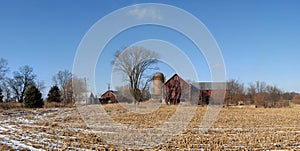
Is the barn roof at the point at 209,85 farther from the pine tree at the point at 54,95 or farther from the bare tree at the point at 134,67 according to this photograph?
the pine tree at the point at 54,95

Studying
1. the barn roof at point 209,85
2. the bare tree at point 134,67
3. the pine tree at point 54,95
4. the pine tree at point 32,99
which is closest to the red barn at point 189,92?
the barn roof at point 209,85

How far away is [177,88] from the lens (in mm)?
47812

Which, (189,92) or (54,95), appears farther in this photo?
(54,95)

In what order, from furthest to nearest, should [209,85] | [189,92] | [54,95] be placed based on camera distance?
[54,95], [209,85], [189,92]

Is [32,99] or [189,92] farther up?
[189,92]

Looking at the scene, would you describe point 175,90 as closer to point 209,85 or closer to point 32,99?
point 209,85

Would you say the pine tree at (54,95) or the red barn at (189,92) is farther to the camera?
the pine tree at (54,95)

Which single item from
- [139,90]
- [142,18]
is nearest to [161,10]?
[142,18]

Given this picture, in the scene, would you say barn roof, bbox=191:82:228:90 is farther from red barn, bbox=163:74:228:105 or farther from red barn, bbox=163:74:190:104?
red barn, bbox=163:74:190:104

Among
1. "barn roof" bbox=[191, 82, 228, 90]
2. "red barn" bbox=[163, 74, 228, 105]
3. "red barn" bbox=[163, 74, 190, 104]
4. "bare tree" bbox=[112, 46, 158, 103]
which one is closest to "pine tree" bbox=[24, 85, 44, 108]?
"bare tree" bbox=[112, 46, 158, 103]

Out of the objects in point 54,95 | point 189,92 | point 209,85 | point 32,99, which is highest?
point 209,85

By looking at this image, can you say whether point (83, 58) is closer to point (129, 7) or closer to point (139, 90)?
point (129, 7)

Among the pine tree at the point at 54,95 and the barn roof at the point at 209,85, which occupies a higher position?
the barn roof at the point at 209,85

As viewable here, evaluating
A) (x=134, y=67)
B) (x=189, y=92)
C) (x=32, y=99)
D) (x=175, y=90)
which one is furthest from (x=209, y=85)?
(x=32, y=99)
